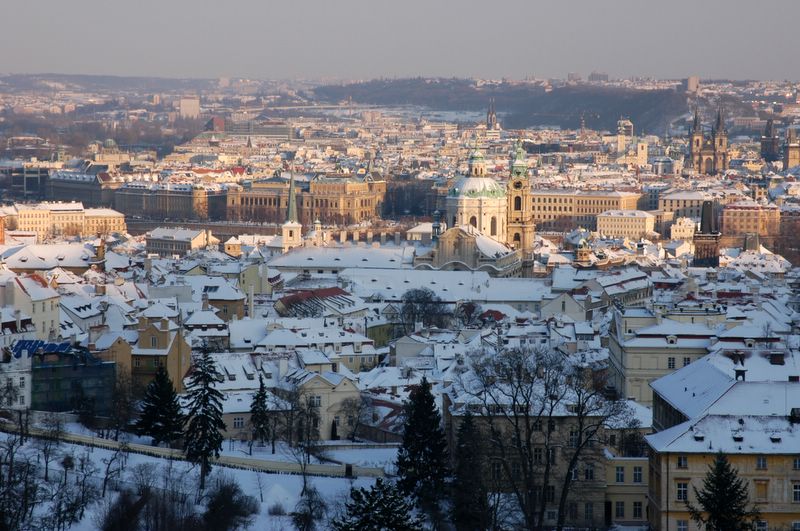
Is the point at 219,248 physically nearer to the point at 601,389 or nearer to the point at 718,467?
the point at 601,389

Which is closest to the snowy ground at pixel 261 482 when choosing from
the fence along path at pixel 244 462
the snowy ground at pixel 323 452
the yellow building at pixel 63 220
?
the fence along path at pixel 244 462

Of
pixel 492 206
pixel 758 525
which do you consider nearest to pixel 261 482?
pixel 758 525

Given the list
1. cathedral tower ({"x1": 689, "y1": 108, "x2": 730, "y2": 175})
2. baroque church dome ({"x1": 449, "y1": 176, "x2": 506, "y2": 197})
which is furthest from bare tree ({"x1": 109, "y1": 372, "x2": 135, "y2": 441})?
cathedral tower ({"x1": 689, "y1": 108, "x2": 730, "y2": 175})

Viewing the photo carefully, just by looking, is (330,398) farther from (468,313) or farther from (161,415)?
(468,313)

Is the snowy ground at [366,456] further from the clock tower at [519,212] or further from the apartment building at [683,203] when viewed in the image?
the apartment building at [683,203]

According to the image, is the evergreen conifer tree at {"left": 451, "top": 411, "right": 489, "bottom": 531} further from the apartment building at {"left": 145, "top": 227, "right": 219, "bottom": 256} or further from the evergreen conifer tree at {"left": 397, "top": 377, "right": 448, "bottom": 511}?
the apartment building at {"left": 145, "top": 227, "right": 219, "bottom": 256}

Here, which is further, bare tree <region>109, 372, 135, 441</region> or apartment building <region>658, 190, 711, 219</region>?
apartment building <region>658, 190, 711, 219</region>
